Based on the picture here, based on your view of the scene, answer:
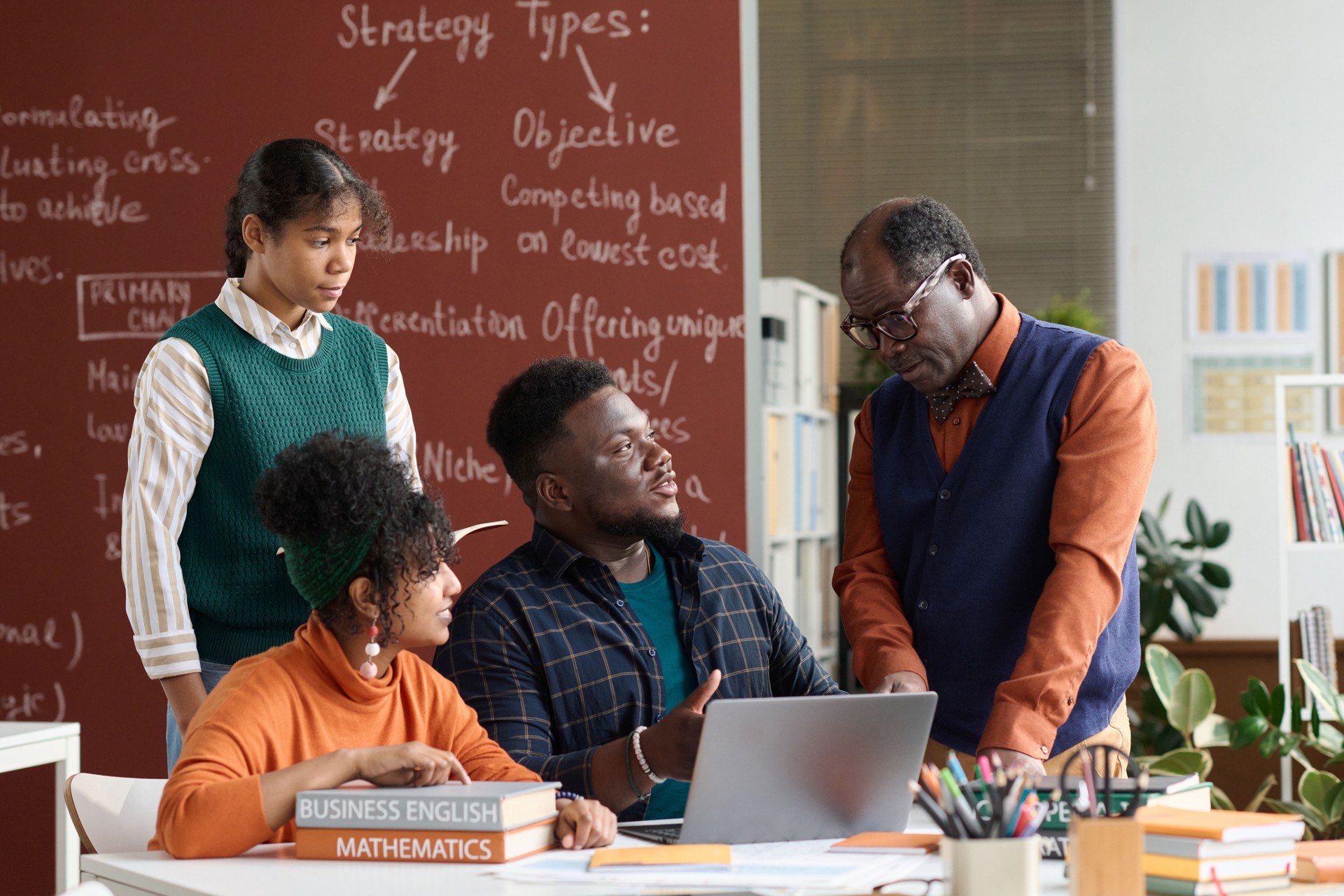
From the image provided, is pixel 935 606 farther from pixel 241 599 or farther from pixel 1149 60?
pixel 1149 60

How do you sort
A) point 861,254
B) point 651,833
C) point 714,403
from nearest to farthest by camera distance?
point 651,833, point 861,254, point 714,403

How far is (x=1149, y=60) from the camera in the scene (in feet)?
16.5

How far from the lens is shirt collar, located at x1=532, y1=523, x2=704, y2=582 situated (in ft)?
6.32

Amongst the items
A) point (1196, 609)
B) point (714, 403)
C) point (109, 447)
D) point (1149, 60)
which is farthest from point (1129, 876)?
point (1149, 60)

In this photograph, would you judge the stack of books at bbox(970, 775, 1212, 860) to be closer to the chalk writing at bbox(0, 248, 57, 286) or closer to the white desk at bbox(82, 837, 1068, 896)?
the white desk at bbox(82, 837, 1068, 896)

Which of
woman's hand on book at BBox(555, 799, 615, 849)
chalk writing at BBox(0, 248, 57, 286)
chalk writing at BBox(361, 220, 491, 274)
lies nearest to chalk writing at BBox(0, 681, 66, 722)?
chalk writing at BBox(0, 248, 57, 286)

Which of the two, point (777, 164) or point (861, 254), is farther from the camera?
point (777, 164)

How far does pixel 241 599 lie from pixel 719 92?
168 centimetres

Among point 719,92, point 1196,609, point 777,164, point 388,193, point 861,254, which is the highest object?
point 777,164

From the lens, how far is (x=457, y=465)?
10.3 feet

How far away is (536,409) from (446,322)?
3.78ft

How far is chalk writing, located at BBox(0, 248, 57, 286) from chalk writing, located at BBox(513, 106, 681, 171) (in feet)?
3.73

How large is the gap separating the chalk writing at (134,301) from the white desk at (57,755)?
107 centimetres

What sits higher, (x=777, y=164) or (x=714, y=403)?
(x=777, y=164)
